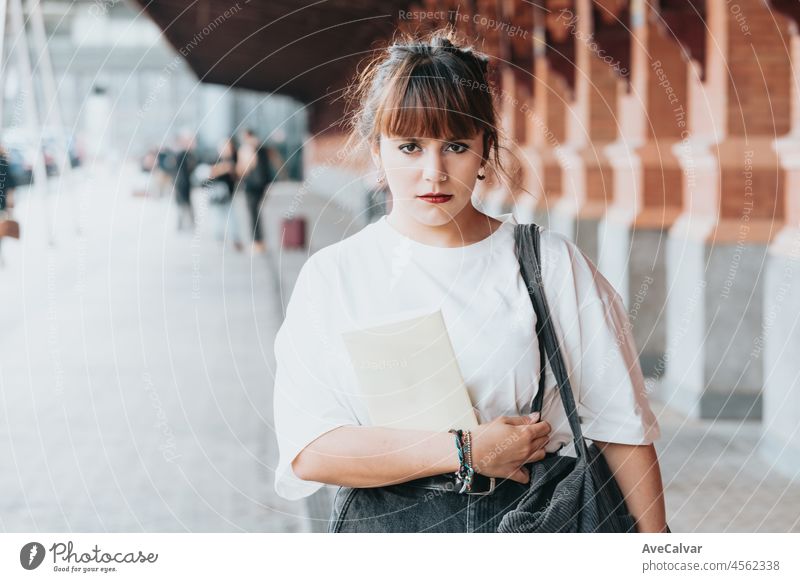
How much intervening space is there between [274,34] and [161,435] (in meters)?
13.3

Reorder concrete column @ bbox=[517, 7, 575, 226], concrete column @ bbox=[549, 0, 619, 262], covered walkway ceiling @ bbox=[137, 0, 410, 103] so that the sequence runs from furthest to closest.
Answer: covered walkway ceiling @ bbox=[137, 0, 410, 103] → concrete column @ bbox=[517, 7, 575, 226] → concrete column @ bbox=[549, 0, 619, 262]

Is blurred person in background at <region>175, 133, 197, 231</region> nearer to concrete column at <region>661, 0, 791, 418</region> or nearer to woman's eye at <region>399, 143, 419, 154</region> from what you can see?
concrete column at <region>661, 0, 791, 418</region>

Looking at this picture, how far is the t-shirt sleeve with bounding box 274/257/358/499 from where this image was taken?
202cm

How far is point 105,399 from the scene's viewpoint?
6.76 m

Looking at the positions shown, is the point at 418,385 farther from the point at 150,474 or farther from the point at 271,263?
the point at 271,263

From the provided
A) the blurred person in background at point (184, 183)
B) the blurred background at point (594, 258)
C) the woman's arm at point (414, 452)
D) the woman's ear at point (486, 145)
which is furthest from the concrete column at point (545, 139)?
the woman's arm at point (414, 452)

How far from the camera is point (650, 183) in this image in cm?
770

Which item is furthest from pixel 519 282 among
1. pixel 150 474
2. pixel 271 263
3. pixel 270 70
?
pixel 270 70

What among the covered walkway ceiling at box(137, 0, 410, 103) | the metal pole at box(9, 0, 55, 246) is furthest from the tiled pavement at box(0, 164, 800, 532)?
the covered walkway ceiling at box(137, 0, 410, 103)

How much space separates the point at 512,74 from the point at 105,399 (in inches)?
224

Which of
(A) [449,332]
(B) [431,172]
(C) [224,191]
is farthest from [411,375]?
(C) [224,191]

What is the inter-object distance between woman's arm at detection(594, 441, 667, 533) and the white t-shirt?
0.03 meters

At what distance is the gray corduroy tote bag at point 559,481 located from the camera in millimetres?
1959
